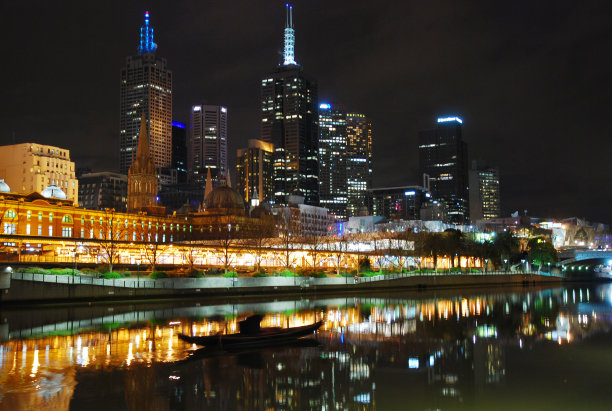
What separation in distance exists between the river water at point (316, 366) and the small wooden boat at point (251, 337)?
772 mm

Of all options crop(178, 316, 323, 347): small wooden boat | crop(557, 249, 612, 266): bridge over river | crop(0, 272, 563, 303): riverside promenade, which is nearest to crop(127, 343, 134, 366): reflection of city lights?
crop(178, 316, 323, 347): small wooden boat

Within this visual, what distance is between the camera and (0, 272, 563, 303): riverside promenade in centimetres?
6494

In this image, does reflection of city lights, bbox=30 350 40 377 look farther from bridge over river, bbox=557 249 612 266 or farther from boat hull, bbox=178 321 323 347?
bridge over river, bbox=557 249 612 266

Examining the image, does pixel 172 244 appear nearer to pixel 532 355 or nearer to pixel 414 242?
pixel 414 242

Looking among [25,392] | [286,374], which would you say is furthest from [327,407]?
[25,392]

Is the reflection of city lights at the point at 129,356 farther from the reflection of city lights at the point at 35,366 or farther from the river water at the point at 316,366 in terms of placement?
the reflection of city lights at the point at 35,366

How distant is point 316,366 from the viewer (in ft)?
102

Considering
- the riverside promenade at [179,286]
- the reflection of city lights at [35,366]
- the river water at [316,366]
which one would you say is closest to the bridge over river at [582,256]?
the riverside promenade at [179,286]

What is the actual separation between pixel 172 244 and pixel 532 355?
81.5 m

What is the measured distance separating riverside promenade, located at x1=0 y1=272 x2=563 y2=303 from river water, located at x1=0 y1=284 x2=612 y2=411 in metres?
10.6

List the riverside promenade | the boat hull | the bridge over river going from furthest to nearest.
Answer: the bridge over river
the riverside promenade
the boat hull

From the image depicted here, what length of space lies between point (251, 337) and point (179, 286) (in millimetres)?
44817

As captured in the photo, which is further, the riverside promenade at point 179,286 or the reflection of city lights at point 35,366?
the riverside promenade at point 179,286

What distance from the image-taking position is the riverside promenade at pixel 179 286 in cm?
6494
